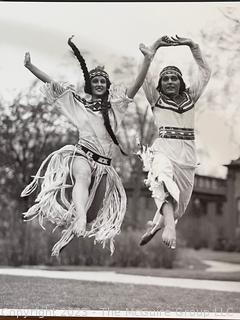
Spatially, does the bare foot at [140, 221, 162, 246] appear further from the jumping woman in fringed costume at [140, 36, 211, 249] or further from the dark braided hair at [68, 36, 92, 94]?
the dark braided hair at [68, 36, 92, 94]

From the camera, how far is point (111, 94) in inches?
190

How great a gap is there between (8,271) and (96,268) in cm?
62

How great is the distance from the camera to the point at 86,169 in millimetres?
4840

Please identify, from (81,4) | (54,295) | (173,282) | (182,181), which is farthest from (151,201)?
(81,4)

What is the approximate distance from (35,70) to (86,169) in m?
0.77

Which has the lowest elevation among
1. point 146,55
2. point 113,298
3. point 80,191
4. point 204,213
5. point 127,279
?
point 113,298

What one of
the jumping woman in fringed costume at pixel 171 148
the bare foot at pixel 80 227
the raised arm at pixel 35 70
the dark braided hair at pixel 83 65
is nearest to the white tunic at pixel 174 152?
the jumping woman in fringed costume at pixel 171 148

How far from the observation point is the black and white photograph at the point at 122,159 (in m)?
4.76

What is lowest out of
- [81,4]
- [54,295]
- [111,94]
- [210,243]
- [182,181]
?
[54,295]

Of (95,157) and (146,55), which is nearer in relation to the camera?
(146,55)

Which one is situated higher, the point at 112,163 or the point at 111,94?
the point at 111,94

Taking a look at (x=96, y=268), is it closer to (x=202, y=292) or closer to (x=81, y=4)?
(x=202, y=292)

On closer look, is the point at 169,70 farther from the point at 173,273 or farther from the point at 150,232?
the point at 173,273

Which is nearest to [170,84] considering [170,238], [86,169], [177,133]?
[177,133]
